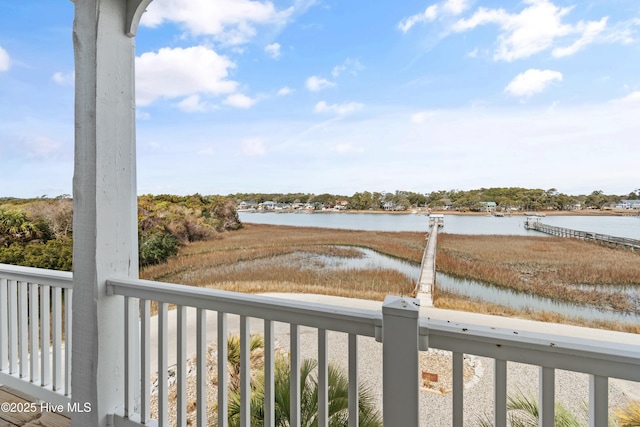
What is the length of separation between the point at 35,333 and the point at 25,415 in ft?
1.58

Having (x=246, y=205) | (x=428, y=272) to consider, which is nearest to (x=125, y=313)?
(x=246, y=205)

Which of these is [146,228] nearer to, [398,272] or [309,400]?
[309,400]

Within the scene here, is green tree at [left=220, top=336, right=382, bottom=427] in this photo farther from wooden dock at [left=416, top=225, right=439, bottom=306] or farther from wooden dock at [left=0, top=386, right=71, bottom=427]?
wooden dock at [left=0, top=386, right=71, bottom=427]

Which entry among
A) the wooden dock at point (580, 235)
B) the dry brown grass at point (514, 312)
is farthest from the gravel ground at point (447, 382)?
the wooden dock at point (580, 235)

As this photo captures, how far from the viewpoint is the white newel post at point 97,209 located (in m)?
1.48

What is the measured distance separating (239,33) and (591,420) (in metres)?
2.75

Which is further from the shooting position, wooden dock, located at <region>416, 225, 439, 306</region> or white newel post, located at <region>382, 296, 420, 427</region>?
wooden dock, located at <region>416, 225, 439, 306</region>

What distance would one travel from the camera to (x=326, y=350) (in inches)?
44.0

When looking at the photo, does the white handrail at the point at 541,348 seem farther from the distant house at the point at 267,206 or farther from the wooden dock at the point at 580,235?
the distant house at the point at 267,206

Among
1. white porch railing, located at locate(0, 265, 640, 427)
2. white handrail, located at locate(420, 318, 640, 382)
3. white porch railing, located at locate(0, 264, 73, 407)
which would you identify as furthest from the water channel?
white porch railing, located at locate(0, 264, 73, 407)

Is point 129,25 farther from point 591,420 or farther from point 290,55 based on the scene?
point 591,420

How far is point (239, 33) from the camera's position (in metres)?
2.33

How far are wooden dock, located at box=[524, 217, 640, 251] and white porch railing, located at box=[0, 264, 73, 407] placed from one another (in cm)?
255

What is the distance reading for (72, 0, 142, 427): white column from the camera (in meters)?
1.48
